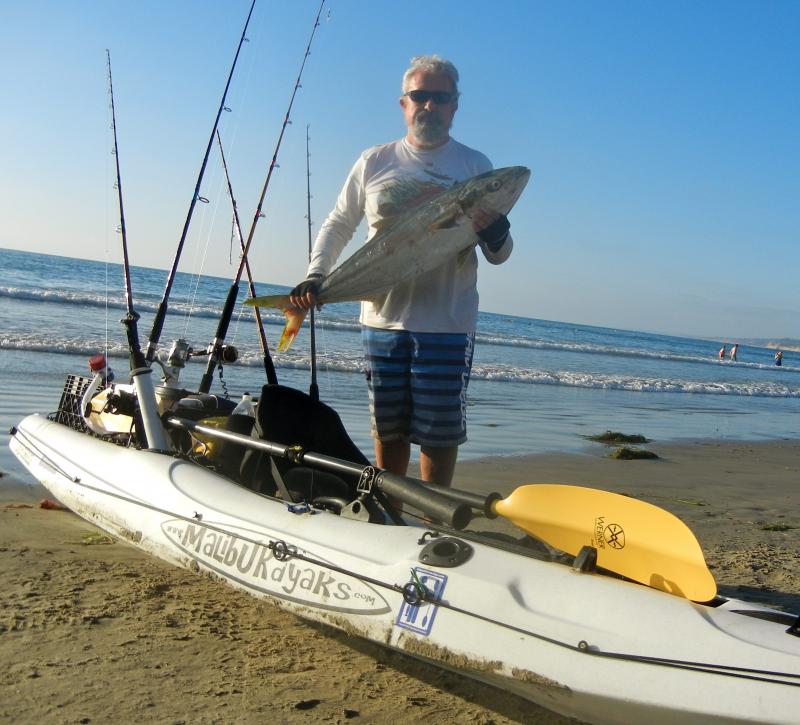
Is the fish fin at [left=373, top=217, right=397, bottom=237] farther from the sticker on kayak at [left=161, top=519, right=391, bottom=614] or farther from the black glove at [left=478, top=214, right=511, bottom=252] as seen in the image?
the sticker on kayak at [left=161, top=519, right=391, bottom=614]

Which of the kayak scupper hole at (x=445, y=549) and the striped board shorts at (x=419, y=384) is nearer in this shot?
the kayak scupper hole at (x=445, y=549)

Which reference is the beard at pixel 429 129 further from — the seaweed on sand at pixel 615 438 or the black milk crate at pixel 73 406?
the seaweed on sand at pixel 615 438

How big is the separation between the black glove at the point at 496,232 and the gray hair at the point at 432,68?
25.9 inches

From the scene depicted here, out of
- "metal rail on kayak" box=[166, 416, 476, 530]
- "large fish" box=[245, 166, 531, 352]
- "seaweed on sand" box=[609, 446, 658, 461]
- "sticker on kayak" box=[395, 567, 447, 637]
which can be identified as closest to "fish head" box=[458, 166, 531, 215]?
"large fish" box=[245, 166, 531, 352]

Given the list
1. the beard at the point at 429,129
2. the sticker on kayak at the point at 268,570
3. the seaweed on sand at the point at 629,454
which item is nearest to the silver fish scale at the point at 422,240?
the beard at the point at 429,129

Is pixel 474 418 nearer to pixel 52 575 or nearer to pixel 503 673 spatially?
pixel 52 575

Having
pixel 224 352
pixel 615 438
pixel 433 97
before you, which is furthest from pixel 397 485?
pixel 615 438

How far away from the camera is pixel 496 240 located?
326 cm

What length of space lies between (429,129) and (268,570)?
196 cm

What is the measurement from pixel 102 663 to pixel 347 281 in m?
1.71

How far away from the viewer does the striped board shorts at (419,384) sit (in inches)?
132

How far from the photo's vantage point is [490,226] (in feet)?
10.5

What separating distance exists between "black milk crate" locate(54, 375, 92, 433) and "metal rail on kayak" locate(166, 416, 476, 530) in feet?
5.10

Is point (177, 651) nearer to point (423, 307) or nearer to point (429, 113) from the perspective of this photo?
point (423, 307)
